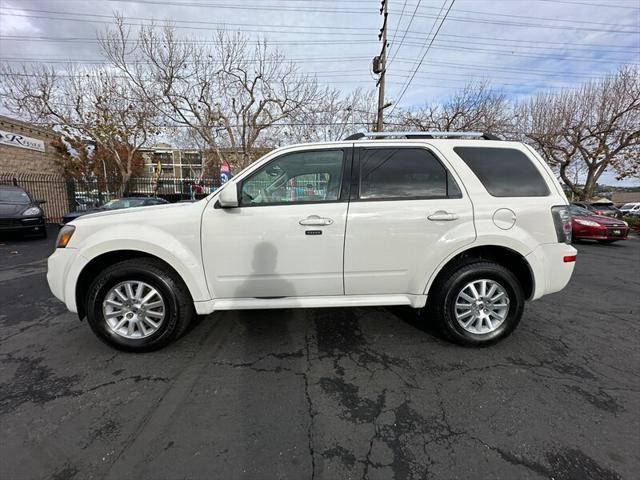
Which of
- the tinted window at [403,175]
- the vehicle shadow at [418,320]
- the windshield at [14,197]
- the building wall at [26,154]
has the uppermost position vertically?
the building wall at [26,154]

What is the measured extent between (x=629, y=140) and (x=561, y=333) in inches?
860

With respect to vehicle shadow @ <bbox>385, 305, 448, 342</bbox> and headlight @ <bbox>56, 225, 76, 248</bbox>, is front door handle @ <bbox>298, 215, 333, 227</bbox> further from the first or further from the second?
headlight @ <bbox>56, 225, 76, 248</bbox>

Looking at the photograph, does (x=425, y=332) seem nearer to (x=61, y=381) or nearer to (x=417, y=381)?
(x=417, y=381)

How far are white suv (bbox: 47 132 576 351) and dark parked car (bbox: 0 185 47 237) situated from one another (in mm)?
9414

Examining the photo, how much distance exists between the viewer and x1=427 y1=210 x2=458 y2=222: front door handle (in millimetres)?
2834

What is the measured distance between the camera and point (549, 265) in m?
2.97

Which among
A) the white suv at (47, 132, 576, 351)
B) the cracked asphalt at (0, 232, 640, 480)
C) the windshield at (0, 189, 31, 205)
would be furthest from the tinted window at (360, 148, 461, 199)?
the windshield at (0, 189, 31, 205)

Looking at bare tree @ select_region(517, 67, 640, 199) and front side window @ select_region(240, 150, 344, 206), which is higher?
bare tree @ select_region(517, 67, 640, 199)

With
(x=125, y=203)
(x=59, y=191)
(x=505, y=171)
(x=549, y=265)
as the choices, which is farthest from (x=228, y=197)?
(x=59, y=191)

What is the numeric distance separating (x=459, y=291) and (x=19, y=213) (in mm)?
12636

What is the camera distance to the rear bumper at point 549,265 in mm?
2936

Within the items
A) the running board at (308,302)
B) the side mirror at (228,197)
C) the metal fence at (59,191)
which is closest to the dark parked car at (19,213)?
the metal fence at (59,191)

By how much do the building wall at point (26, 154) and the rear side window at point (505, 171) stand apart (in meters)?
20.6

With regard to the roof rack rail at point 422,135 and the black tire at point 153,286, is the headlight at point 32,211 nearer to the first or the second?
the black tire at point 153,286
